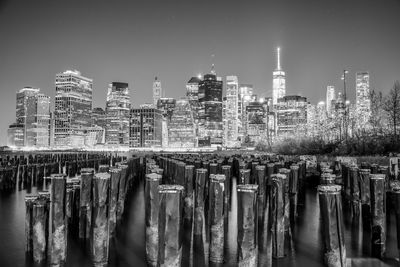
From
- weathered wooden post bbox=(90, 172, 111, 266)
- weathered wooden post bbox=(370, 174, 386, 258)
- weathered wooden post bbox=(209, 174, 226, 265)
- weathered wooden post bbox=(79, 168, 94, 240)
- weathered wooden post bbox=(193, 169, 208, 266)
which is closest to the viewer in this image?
weathered wooden post bbox=(90, 172, 111, 266)

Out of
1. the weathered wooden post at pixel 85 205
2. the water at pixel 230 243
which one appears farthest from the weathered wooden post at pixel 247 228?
the weathered wooden post at pixel 85 205

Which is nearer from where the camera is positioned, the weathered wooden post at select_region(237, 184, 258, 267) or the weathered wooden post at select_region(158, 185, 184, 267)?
the weathered wooden post at select_region(158, 185, 184, 267)

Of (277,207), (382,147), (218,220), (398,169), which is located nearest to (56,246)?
(218,220)

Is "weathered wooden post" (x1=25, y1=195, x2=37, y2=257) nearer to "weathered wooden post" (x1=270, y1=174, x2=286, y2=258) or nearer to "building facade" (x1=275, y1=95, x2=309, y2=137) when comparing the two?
"weathered wooden post" (x1=270, y1=174, x2=286, y2=258)

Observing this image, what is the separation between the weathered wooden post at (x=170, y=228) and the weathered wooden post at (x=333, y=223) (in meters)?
2.45

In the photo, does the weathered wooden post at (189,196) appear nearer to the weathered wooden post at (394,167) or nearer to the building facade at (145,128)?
the weathered wooden post at (394,167)

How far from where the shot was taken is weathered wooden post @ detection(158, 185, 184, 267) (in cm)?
503

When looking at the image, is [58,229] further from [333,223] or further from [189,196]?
[333,223]

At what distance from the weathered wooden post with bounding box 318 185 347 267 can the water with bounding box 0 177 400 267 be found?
3.27 ft

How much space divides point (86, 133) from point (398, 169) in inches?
7627

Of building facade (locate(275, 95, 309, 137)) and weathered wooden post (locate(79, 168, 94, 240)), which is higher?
building facade (locate(275, 95, 309, 137))

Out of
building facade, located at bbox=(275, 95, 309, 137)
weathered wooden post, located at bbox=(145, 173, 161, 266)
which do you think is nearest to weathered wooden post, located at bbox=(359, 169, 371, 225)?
weathered wooden post, located at bbox=(145, 173, 161, 266)

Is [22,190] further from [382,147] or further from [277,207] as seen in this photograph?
[382,147]

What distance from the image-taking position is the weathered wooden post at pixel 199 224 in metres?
6.91
